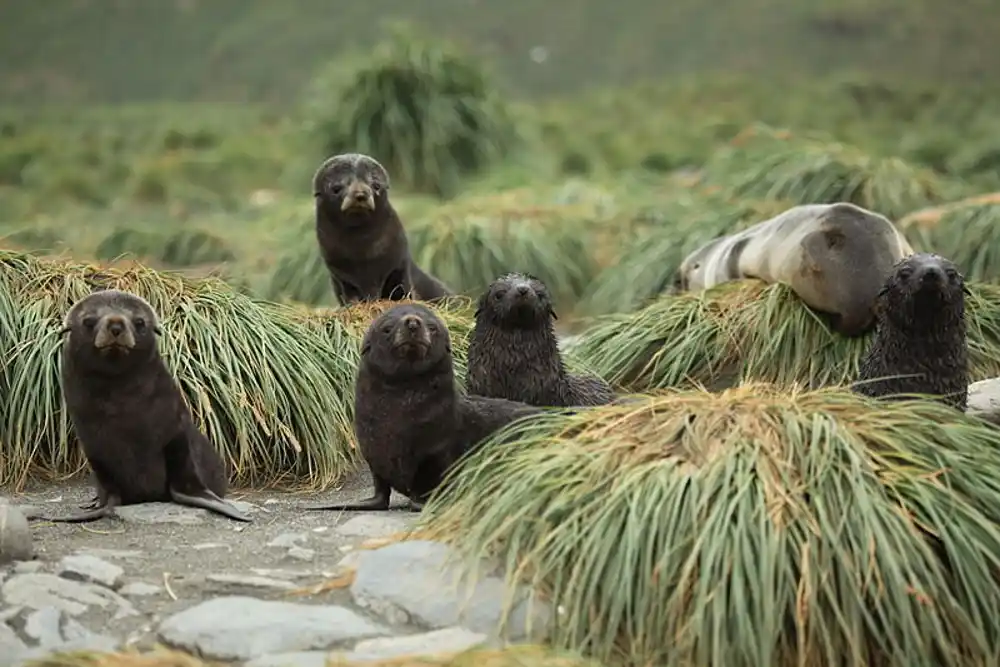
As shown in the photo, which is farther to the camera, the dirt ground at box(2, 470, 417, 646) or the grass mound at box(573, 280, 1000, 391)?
the grass mound at box(573, 280, 1000, 391)

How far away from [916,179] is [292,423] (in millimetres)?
5187

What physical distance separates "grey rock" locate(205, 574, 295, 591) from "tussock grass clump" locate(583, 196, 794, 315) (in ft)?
14.7

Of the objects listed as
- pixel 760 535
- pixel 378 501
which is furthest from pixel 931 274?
pixel 378 501

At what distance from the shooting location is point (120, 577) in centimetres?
430

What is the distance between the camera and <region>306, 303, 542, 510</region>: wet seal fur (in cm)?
500

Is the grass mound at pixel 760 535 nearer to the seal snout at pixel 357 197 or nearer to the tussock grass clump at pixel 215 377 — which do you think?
the tussock grass clump at pixel 215 377

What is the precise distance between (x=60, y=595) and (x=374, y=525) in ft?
3.58

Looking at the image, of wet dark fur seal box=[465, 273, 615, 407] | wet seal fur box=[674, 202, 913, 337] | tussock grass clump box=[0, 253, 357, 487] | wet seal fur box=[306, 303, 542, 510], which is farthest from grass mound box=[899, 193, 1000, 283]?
wet seal fur box=[306, 303, 542, 510]

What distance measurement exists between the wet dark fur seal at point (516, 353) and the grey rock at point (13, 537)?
5.71ft

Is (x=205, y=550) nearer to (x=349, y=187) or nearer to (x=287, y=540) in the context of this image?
(x=287, y=540)

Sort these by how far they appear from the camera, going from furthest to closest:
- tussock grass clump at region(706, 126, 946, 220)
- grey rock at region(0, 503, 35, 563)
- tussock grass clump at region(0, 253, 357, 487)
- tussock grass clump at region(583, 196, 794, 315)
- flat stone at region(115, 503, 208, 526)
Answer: tussock grass clump at region(706, 126, 946, 220)
tussock grass clump at region(583, 196, 794, 315)
tussock grass clump at region(0, 253, 357, 487)
flat stone at region(115, 503, 208, 526)
grey rock at region(0, 503, 35, 563)

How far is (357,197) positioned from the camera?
668 centimetres

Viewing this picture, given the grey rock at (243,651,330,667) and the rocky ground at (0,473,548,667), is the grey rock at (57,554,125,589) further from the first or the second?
the grey rock at (243,651,330,667)

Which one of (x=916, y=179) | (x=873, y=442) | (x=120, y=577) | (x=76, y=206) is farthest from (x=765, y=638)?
(x=76, y=206)
